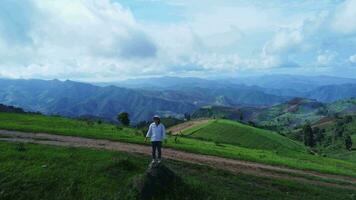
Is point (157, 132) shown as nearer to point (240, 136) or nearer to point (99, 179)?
point (99, 179)

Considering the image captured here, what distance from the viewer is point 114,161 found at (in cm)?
2497

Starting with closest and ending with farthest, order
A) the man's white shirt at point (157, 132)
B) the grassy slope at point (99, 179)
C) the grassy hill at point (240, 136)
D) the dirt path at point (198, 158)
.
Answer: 1. the grassy slope at point (99, 179)
2. the man's white shirt at point (157, 132)
3. the dirt path at point (198, 158)
4. the grassy hill at point (240, 136)

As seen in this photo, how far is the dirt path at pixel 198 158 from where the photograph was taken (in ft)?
103

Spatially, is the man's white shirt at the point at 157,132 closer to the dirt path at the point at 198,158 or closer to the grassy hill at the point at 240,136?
the dirt path at the point at 198,158

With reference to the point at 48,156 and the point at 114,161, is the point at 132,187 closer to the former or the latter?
the point at 114,161

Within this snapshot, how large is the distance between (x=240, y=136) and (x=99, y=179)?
5611cm

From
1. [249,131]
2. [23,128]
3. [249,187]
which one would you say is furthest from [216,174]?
[249,131]

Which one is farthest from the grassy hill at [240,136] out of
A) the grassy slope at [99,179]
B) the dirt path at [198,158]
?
the grassy slope at [99,179]

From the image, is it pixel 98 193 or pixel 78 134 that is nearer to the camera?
pixel 98 193

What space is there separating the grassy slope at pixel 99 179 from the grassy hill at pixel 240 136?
138 ft

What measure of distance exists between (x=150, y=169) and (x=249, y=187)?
652 centimetres

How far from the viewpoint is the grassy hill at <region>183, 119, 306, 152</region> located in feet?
236

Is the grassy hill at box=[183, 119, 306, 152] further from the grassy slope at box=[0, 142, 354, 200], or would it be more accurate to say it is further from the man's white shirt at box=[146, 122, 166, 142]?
the man's white shirt at box=[146, 122, 166, 142]

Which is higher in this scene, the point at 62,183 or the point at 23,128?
the point at 23,128
